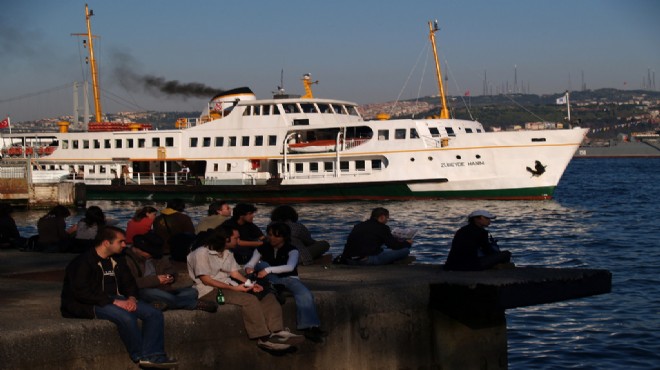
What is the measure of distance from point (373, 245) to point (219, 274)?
4.33m

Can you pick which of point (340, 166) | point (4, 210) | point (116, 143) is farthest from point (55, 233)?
point (116, 143)

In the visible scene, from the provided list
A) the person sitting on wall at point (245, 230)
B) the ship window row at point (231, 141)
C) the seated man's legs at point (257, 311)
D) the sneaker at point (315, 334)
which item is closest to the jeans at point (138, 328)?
the seated man's legs at point (257, 311)

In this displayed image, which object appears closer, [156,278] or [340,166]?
[156,278]

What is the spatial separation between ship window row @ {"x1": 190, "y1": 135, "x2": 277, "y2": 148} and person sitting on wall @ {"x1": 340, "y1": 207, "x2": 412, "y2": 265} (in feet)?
122

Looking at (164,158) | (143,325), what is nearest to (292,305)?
(143,325)

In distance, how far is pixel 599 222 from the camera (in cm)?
4150

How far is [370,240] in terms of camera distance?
573 inches

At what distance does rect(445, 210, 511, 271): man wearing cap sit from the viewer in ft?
42.5

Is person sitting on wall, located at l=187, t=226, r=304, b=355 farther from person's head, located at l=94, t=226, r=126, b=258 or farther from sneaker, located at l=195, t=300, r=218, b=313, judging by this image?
person's head, located at l=94, t=226, r=126, b=258

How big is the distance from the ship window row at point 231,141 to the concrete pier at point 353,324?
125 feet

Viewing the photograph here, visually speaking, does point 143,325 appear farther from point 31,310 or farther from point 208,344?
point 31,310

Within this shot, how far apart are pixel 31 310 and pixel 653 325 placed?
36.1 feet

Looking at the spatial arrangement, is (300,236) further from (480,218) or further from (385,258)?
(480,218)

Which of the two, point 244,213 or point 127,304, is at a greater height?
point 244,213
